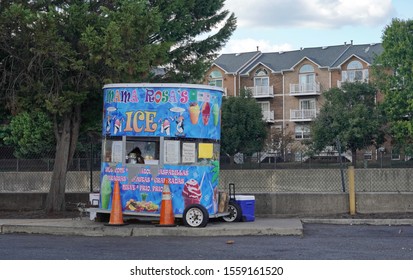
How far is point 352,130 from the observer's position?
59125 millimetres

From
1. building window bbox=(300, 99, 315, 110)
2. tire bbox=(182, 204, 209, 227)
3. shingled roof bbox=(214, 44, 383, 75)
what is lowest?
tire bbox=(182, 204, 209, 227)

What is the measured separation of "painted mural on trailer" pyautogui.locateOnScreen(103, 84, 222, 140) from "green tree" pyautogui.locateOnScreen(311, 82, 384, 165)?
43.8m

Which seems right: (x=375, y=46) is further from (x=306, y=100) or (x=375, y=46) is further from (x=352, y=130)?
(x=352, y=130)

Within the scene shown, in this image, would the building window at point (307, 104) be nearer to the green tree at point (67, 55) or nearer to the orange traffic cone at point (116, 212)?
the green tree at point (67, 55)

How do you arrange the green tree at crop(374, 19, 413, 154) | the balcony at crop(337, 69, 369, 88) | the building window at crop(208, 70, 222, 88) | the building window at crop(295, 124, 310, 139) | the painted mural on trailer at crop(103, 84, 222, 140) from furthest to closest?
the building window at crop(208, 70, 222, 88), the building window at crop(295, 124, 310, 139), the balcony at crop(337, 69, 369, 88), the green tree at crop(374, 19, 413, 154), the painted mural on trailer at crop(103, 84, 222, 140)

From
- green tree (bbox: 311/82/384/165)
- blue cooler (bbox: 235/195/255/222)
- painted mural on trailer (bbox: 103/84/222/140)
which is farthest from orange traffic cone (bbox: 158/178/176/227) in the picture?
green tree (bbox: 311/82/384/165)

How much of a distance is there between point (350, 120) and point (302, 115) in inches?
618

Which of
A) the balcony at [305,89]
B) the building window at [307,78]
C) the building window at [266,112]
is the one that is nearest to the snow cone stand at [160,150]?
the balcony at [305,89]

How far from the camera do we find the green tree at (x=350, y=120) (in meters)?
59.4

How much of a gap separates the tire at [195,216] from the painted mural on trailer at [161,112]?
161 centimetres

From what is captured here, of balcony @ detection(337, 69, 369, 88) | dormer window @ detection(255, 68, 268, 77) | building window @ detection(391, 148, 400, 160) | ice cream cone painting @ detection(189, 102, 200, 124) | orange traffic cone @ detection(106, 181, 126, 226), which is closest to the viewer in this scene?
orange traffic cone @ detection(106, 181, 126, 226)

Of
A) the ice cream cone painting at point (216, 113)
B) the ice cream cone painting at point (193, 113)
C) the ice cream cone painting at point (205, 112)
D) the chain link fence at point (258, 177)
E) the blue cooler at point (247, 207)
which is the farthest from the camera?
the chain link fence at point (258, 177)

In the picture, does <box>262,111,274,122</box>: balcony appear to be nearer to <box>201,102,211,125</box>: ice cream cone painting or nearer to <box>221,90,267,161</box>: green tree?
<box>221,90,267,161</box>: green tree

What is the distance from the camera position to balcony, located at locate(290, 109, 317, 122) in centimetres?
7362
